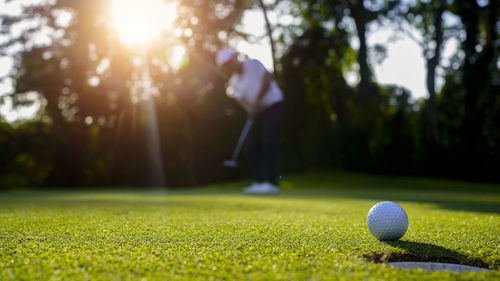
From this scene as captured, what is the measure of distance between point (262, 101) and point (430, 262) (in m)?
6.16

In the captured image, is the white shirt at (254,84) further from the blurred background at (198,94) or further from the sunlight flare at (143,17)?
the sunlight flare at (143,17)

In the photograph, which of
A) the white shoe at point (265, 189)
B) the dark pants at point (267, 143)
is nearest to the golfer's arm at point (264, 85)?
the dark pants at point (267, 143)

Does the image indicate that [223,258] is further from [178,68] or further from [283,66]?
[178,68]


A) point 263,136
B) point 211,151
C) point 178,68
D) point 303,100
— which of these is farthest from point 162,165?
point 263,136

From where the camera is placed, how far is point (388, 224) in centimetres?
234

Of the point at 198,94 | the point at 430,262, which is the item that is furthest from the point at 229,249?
the point at 198,94

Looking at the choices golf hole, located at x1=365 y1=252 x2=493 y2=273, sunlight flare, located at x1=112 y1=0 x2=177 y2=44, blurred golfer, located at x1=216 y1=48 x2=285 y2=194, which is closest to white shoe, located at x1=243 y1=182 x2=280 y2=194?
blurred golfer, located at x1=216 y1=48 x2=285 y2=194

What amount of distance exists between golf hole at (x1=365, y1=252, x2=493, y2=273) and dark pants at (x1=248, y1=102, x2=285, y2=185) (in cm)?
593

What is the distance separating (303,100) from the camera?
16.9 metres

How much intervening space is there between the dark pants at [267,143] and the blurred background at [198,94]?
8.08 m

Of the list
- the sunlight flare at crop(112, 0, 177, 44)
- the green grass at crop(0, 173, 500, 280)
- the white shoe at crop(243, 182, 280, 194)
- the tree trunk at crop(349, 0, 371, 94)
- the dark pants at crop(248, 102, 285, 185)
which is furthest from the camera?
the tree trunk at crop(349, 0, 371, 94)

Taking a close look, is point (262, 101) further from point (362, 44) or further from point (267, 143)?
A: point (362, 44)

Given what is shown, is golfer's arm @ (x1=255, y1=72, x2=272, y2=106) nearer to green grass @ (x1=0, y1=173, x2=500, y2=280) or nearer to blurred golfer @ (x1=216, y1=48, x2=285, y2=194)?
blurred golfer @ (x1=216, y1=48, x2=285, y2=194)

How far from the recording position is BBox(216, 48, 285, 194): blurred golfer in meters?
7.77
